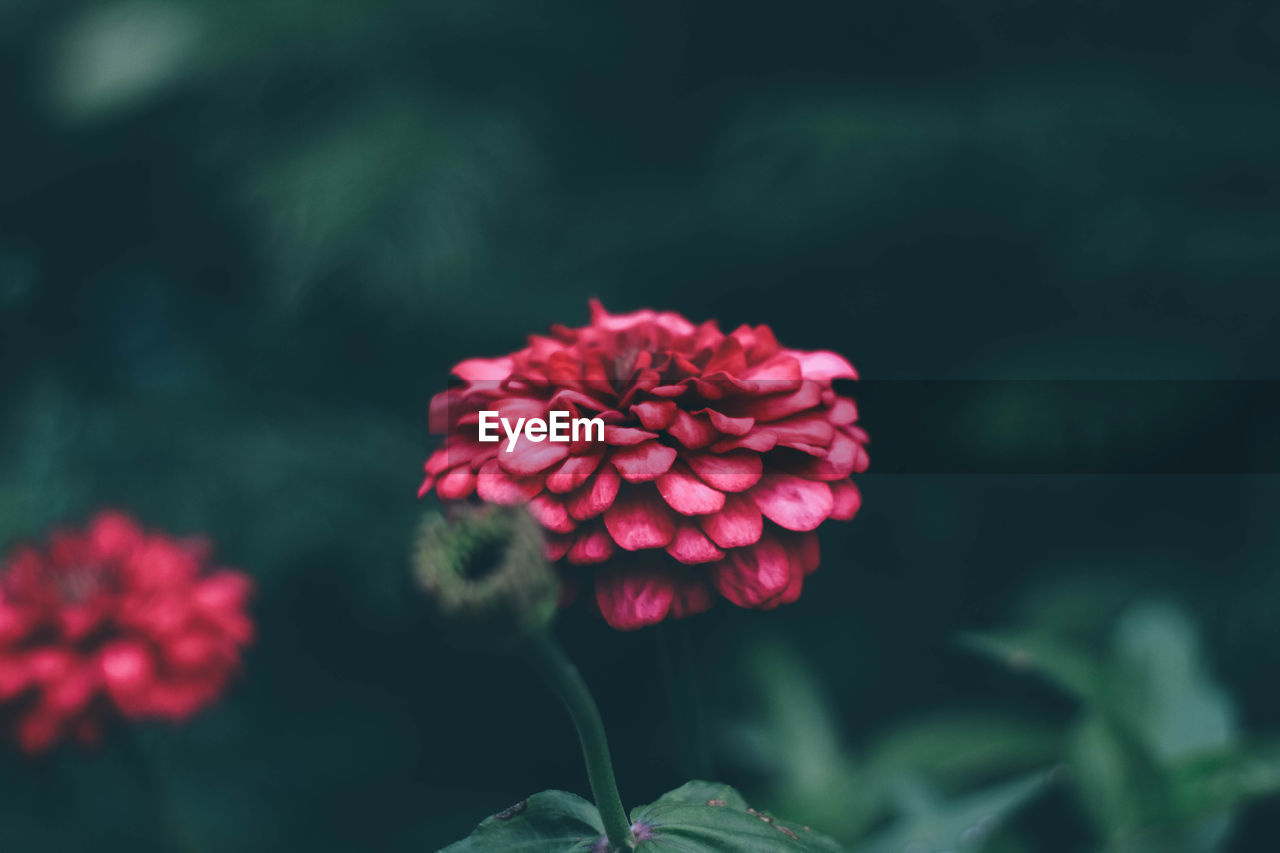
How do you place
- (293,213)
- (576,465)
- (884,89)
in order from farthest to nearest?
1. (884,89)
2. (293,213)
3. (576,465)

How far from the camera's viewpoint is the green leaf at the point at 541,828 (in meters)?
0.38

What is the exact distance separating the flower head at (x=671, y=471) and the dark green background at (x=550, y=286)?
427 mm

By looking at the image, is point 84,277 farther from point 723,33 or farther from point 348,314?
point 723,33

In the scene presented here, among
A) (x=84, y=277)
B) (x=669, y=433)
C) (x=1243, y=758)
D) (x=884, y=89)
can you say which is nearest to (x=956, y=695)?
(x=1243, y=758)

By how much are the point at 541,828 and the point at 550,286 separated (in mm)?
678

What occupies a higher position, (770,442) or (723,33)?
(723,33)

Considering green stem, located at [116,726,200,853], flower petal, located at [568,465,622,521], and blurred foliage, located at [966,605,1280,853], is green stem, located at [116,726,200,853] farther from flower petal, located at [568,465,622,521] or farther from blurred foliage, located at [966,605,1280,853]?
blurred foliage, located at [966,605,1280,853]

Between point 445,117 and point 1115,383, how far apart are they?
2.21 ft

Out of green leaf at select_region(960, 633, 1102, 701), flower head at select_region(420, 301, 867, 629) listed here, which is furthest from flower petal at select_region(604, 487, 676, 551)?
green leaf at select_region(960, 633, 1102, 701)

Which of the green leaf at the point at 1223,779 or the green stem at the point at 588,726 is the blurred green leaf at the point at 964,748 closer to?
the green leaf at the point at 1223,779

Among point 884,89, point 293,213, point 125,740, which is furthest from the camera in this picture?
point 884,89

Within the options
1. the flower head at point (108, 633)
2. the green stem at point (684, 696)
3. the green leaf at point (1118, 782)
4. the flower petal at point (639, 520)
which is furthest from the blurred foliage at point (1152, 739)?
the flower head at point (108, 633)

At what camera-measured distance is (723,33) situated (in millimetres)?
1039

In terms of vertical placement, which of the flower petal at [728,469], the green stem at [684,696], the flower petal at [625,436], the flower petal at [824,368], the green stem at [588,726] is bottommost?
the green stem at [588,726]
